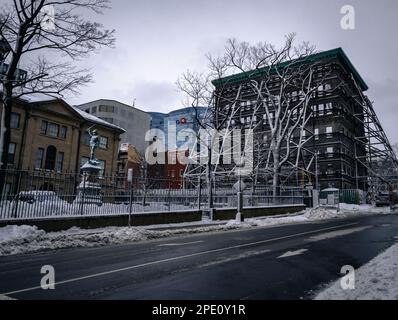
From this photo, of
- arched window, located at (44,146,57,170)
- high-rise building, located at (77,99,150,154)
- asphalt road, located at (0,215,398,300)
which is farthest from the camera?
high-rise building, located at (77,99,150,154)

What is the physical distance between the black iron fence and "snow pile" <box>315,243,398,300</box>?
1133cm

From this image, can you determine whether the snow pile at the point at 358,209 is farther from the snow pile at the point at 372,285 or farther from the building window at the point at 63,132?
the building window at the point at 63,132

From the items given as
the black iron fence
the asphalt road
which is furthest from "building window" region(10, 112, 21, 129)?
the asphalt road

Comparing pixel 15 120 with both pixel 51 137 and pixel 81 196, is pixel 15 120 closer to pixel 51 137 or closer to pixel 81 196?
pixel 51 137

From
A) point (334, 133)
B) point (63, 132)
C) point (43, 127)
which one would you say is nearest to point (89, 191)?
point (43, 127)

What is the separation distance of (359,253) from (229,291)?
18.3 feet

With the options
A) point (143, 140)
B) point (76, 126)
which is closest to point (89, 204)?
point (76, 126)

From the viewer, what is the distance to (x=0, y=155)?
561 inches

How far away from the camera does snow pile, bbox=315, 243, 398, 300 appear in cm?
495

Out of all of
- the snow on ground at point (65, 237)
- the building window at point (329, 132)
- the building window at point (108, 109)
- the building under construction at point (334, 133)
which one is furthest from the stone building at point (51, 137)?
the building window at point (329, 132)

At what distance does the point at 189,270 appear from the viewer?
23.3ft

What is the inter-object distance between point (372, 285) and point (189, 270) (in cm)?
349

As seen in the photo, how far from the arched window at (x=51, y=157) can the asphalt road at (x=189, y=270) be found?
99.6 ft

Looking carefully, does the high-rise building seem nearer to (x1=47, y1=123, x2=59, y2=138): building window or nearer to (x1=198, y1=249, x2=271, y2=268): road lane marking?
(x1=47, y1=123, x2=59, y2=138): building window
